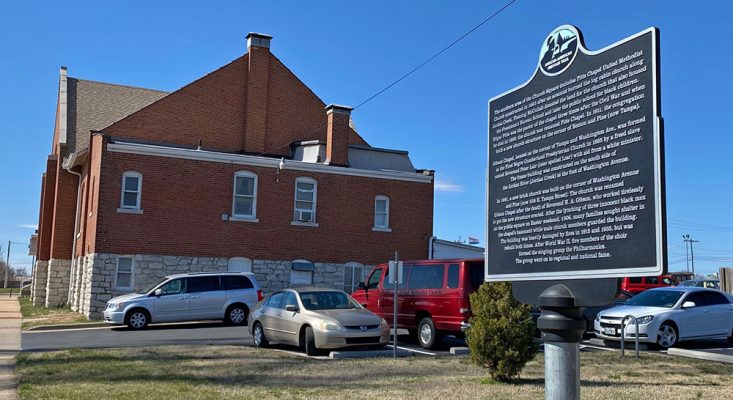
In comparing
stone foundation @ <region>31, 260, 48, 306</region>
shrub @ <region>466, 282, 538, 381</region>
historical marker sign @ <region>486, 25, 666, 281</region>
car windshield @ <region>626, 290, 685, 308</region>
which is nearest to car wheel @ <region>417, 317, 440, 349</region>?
car windshield @ <region>626, 290, 685, 308</region>

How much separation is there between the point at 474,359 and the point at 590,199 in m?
6.35

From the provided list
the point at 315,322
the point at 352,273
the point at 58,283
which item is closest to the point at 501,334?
the point at 315,322

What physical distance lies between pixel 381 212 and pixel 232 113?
27.1 feet

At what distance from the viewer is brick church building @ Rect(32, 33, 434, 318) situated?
27.1 m

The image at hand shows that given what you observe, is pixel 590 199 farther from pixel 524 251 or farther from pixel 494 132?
pixel 494 132

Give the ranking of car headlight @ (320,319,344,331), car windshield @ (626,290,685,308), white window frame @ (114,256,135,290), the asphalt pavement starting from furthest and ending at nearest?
white window frame @ (114,256,135,290) < the asphalt pavement < car windshield @ (626,290,685,308) < car headlight @ (320,319,344,331)

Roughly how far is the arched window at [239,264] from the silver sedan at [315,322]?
11.6 metres

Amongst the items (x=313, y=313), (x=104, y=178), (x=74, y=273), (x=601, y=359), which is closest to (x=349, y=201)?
(x=104, y=178)

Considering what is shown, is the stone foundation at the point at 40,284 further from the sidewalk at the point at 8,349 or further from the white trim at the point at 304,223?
the white trim at the point at 304,223

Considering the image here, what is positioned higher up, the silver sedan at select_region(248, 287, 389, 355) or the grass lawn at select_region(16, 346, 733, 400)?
the silver sedan at select_region(248, 287, 389, 355)

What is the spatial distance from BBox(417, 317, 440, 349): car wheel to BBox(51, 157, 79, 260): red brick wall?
82.1ft

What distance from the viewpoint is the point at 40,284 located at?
38.4m

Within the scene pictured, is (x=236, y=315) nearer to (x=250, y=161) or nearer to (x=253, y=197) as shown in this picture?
(x=253, y=197)

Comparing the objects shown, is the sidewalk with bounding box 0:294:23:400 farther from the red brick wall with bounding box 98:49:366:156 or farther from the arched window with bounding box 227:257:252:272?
the red brick wall with bounding box 98:49:366:156
